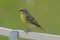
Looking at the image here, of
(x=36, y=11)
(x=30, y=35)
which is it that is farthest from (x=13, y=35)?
(x=36, y=11)

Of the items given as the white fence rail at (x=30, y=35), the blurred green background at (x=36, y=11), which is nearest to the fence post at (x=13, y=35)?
the white fence rail at (x=30, y=35)

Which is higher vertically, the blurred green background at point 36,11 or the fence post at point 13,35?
the blurred green background at point 36,11

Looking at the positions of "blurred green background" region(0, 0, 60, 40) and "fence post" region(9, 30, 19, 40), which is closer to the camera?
"fence post" region(9, 30, 19, 40)

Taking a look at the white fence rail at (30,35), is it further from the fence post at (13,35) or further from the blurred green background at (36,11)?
the blurred green background at (36,11)

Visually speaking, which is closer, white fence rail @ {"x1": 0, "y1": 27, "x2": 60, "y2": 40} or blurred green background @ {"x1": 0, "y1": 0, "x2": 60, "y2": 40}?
white fence rail @ {"x1": 0, "y1": 27, "x2": 60, "y2": 40}

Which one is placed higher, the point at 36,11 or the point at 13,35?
the point at 36,11

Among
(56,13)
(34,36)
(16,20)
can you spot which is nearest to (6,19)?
(16,20)

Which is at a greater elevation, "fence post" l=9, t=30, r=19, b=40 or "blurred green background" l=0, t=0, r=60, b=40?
"blurred green background" l=0, t=0, r=60, b=40

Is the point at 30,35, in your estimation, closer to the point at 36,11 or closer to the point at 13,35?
the point at 13,35

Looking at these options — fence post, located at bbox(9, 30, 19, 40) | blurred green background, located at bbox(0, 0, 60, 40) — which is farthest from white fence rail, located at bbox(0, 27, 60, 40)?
blurred green background, located at bbox(0, 0, 60, 40)

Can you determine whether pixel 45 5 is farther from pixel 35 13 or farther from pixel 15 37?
pixel 15 37

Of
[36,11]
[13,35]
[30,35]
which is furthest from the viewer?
[36,11]

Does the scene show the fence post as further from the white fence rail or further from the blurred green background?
the blurred green background

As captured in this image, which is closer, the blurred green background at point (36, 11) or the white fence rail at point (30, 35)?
the white fence rail at point (30, 35)
